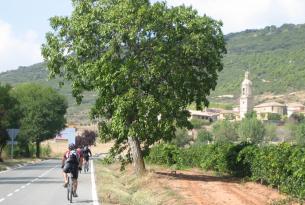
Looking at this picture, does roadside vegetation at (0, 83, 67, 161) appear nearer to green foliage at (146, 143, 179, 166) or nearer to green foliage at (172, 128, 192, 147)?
green foliage at (146, 143, 179, 166)

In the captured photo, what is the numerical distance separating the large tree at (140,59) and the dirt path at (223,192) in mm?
2832

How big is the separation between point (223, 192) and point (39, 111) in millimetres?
68762

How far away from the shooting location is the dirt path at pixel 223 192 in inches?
805

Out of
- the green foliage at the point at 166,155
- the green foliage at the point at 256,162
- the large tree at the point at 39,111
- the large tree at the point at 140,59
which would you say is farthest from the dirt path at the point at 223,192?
the large tree at the point at 39,111

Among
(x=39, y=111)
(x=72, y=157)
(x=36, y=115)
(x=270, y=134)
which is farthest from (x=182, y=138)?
(x=72, y=157)

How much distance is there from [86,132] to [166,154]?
263ft

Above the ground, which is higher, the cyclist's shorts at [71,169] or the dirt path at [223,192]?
the cyclist's shorts at [71,169]

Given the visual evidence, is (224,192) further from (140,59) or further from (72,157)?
(140,59)

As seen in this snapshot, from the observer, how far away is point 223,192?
78.8 ft

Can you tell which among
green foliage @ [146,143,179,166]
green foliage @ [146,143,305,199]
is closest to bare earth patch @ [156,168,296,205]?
green foliage @ [146,143,305,199]

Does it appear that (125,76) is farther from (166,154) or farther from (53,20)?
(166,154)

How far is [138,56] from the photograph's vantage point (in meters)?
29.5

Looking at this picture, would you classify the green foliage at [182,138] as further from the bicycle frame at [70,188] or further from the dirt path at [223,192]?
the bicycle frame at [70,188]

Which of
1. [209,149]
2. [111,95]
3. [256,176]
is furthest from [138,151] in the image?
[209,149]
